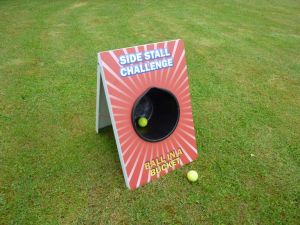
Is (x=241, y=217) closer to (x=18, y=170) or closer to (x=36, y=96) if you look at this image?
(x=18, y=170)

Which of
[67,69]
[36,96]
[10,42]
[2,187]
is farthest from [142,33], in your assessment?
[2,187]

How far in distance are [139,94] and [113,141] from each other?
0.97m

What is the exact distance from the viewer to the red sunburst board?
2.59 m

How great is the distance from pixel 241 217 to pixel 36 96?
131 inches

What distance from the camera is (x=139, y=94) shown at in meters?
2.75

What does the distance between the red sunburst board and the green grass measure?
164mm

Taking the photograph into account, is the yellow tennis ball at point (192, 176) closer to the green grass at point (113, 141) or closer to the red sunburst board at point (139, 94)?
the green grass at point (113, 141)

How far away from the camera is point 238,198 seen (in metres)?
2.85

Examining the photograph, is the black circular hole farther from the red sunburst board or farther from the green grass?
the green grass

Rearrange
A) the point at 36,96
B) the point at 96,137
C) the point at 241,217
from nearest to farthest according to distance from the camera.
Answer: the point at 241,217
the point at 96,137
the point at 36,96

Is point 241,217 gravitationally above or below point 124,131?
below

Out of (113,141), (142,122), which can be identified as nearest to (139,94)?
(142,122)

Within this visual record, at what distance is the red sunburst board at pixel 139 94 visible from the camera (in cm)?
259

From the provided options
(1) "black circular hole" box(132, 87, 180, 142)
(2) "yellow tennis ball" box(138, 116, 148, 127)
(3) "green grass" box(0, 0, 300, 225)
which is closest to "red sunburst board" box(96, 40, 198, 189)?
(1) "black circular hole" box(132, 87, 180, 142)
